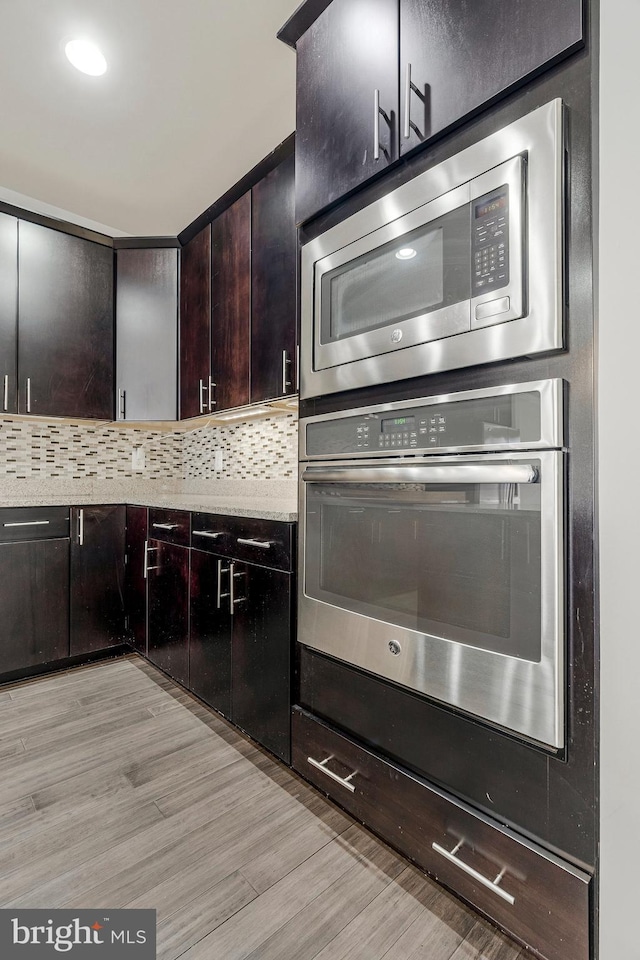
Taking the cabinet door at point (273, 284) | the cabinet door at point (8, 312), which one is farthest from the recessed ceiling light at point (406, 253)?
the cabinet door at point (8, 312)

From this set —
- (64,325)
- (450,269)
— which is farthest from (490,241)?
(64,325)

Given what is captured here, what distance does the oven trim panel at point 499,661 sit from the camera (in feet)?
3.14

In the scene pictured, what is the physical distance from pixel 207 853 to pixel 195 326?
7.81 feet

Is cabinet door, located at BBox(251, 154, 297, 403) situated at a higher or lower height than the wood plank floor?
higher

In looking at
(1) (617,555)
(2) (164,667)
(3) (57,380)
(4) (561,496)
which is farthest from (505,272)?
(3) (57,380)

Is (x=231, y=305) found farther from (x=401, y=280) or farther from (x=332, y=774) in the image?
(x=332, y=774)

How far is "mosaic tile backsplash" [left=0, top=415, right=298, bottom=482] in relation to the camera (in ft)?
9.20

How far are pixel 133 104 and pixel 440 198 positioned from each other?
1694 millimetres

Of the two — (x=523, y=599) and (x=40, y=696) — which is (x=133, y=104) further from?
(x=40, y=696)

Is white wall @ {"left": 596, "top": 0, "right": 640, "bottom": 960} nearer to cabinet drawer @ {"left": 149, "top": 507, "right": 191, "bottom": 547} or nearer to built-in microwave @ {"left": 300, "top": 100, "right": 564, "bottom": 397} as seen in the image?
built-in microwave @ {"left": 300, "top": 100, "right": 564, "bottom": 397}

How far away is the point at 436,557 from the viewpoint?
119cm

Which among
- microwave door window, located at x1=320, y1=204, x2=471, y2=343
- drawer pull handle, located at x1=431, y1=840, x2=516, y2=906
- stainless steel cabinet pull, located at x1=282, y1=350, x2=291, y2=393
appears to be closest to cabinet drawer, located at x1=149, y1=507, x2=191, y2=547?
stainless steel cabinet pull, located at x1=282, y1=350, x2=291, y2=393

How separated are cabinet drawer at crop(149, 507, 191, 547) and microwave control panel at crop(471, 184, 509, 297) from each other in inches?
65.3

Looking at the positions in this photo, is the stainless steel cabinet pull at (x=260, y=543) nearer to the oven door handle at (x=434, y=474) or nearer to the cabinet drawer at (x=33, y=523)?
the oven door handle at (x=434, y=474)
